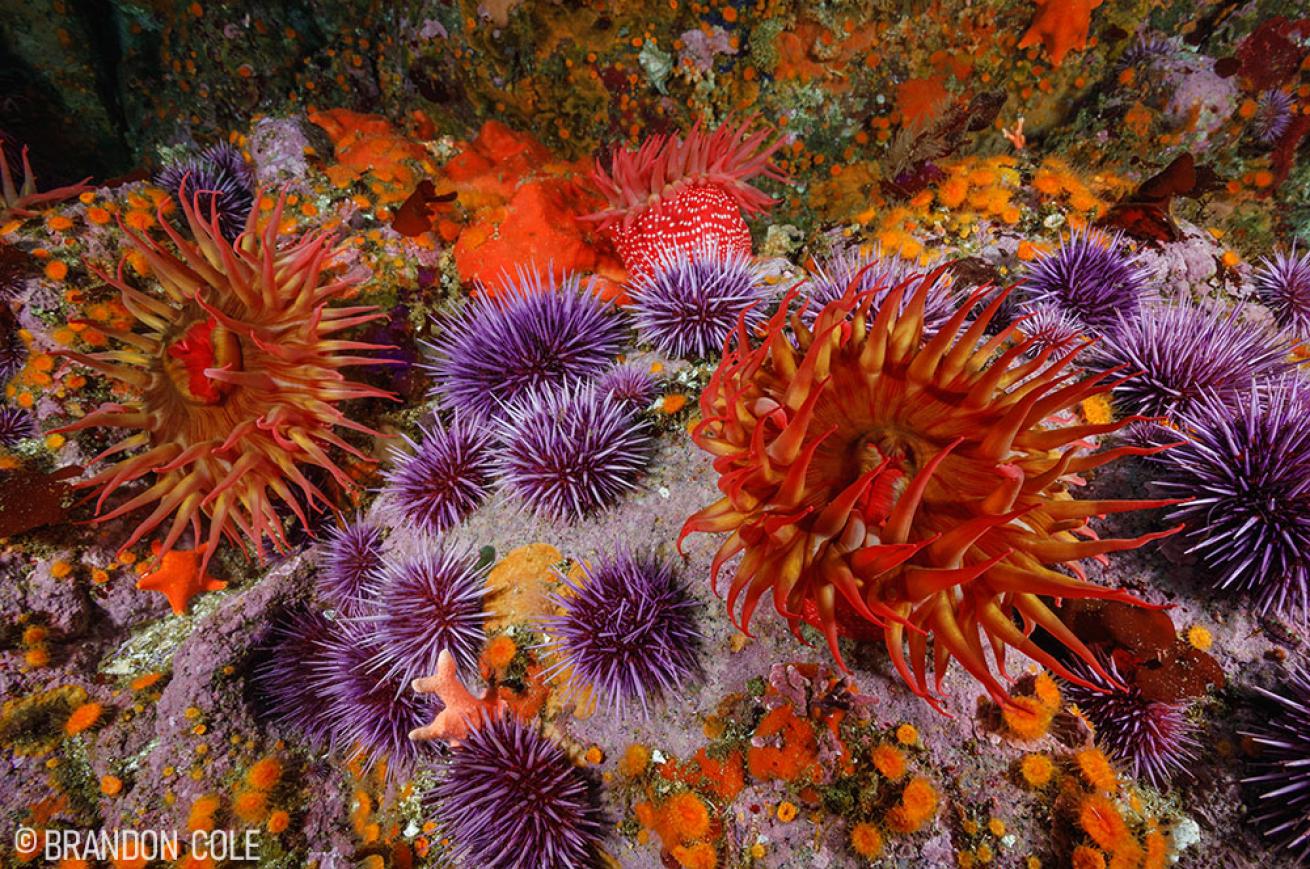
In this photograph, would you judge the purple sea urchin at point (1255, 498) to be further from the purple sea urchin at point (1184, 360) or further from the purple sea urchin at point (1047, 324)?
the purple sea urchin at point (1047, 324)

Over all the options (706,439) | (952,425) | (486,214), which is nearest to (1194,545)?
(952,425)

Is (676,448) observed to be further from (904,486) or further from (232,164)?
(232,164)

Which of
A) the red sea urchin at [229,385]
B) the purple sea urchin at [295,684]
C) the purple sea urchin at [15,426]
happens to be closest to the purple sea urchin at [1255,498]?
the red sea urchin at [229,385]

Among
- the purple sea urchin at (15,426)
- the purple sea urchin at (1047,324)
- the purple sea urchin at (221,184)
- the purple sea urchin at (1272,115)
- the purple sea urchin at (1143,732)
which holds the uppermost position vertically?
the purple sea urchin at (1272,115)

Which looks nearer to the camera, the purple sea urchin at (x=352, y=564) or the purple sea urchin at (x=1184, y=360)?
the purple sea urchin at (x=1184, y=360)

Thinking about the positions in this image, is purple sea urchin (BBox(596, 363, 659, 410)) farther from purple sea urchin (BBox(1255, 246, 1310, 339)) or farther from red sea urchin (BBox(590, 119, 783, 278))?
purple sea urchin (BBox(1255, 246, 1310, 339))

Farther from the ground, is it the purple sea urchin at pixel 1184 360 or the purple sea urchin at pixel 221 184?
the purple sea urchin at pixel 221 184

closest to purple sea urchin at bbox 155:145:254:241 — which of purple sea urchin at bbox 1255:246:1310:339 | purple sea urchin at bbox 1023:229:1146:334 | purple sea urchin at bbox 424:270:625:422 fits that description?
purple sea urchin at bbox 424:270:625:422
